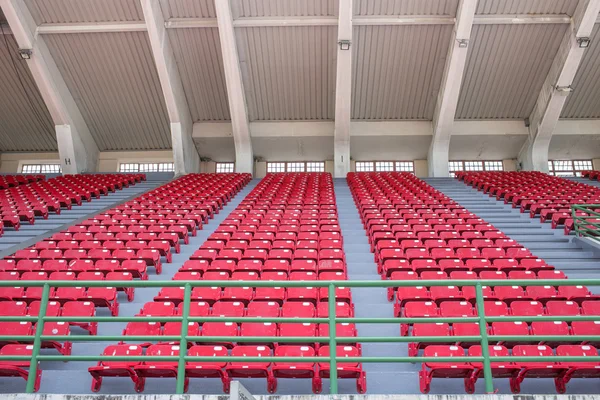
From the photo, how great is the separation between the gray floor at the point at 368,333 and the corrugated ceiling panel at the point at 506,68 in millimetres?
8769

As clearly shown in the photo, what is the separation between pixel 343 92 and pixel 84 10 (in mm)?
10765

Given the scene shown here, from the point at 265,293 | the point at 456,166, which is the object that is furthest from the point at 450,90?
the point at 265,293

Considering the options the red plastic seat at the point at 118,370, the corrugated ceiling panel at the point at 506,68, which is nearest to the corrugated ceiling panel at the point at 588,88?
the corrugated ceiling panel at the point at 506,68

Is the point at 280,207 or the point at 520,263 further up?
the point at 280,207

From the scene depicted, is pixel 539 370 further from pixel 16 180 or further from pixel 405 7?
pixel 16 180

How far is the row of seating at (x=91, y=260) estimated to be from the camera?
621cm

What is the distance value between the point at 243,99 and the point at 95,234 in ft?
35.1

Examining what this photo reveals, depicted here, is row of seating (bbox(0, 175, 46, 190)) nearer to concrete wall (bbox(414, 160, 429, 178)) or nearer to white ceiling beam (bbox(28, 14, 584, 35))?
white ceiling beam (bbox(28, 14, 584, 35))

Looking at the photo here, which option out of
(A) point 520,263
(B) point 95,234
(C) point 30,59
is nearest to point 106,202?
(B) point 95,234

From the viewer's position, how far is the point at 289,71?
2053 centimetres

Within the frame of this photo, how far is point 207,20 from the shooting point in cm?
1911

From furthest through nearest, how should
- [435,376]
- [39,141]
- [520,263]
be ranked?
[39,141]
[520,263]
[435,376]

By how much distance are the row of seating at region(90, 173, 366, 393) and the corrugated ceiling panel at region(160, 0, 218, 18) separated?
9716 millimetres

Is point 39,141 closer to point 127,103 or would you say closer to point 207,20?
point 127,103
